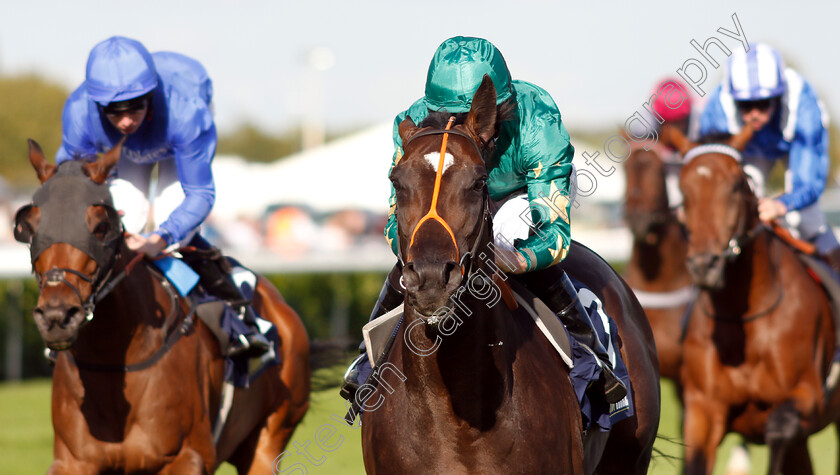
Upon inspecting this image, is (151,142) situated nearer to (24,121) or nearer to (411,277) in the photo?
(411,277)

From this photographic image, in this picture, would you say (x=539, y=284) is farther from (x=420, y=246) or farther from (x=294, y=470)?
(x=294, y=470)

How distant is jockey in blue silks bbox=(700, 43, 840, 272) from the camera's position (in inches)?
235

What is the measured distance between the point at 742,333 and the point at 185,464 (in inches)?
115

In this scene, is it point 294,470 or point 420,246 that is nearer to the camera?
point 420,246

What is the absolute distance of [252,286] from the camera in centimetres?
530

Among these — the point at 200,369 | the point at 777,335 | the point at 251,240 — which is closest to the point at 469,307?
the point at 200,369

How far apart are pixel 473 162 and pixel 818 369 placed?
11.7 ft

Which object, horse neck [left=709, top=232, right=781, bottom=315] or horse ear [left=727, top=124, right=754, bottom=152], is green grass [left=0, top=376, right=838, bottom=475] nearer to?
horse neck [left=709, top=232, right=781, bottom=315]

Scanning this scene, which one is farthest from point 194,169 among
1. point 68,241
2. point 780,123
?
point 780,123

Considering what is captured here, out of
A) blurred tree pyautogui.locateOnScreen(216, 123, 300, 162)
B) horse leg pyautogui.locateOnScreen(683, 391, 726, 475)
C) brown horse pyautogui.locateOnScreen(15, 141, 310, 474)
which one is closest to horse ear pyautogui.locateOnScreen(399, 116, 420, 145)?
brown horse pyautogui.locateOnScreen(15, 141, 310, 474)

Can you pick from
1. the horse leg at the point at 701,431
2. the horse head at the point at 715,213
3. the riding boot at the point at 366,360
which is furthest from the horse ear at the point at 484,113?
the horse leg at the point at 701,431

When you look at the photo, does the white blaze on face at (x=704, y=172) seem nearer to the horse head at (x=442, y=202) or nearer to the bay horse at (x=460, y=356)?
the bay horse at (x=460, y=356)

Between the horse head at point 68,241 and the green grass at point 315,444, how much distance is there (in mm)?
1809

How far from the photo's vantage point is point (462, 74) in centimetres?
302
